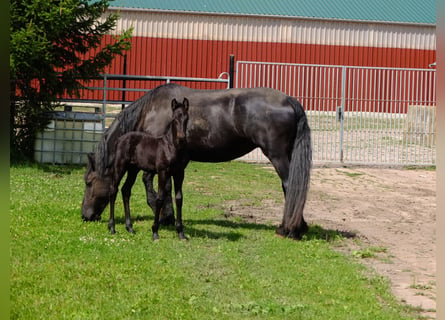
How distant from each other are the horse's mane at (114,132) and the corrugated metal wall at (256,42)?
20.9 m

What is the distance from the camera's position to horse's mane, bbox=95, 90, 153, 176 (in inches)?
312

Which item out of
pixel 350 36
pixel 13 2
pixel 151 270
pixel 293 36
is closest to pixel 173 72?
pixel 293 36

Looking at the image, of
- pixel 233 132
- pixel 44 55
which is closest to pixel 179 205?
pixel 233 132

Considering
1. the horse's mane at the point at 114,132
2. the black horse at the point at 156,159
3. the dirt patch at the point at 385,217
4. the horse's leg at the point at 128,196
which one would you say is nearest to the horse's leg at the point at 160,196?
the black horse at the point at 156,159

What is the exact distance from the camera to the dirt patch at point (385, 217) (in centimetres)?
609

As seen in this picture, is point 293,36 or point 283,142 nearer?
point 283,142

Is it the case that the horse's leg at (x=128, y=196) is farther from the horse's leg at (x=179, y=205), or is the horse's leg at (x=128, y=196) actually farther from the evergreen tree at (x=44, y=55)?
the evergreen tree at (x=44, y=55)

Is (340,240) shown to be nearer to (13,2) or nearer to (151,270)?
(151,270)

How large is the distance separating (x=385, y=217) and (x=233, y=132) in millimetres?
3458

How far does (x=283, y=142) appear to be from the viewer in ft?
25.4

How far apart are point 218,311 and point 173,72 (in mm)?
25370

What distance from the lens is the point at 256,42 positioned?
30172 mm

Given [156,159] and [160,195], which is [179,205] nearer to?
[160,195]

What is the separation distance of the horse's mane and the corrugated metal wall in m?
20.9
